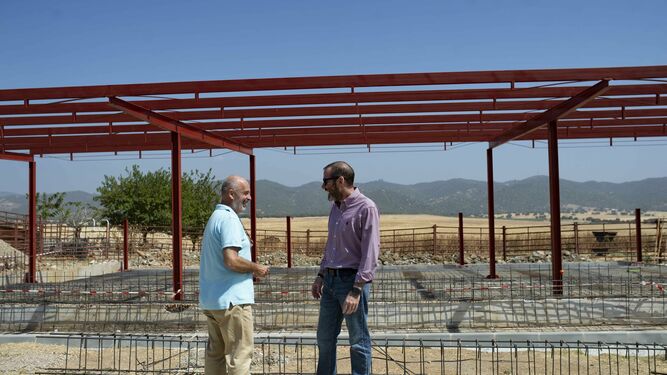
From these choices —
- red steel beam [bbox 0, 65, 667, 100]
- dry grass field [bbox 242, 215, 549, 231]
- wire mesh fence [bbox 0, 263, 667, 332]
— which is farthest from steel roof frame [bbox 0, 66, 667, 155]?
dry grass field [bbox 242, 215, 549, 231]

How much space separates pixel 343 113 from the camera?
36.1 ft

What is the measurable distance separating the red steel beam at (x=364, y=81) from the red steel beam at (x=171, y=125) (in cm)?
41

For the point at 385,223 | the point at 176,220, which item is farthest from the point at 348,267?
the point at 385,223

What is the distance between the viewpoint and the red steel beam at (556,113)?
366 inches

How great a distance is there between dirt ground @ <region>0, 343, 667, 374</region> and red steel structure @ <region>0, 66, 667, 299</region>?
2.77 meters

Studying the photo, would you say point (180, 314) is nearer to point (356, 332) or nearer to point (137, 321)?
point (137, 321)

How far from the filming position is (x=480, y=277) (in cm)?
1462

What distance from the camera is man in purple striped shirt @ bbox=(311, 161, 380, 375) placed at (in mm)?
4727

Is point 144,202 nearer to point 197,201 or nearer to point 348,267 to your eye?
point 197,201

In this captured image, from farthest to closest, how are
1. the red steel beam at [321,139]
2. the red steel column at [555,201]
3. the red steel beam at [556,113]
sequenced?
the red steel beam at [321,139], the red steel column at [555,201], the red steel beam at [556,113]

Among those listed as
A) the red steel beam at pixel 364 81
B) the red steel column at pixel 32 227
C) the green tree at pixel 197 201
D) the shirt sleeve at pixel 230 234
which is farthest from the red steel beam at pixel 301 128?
the green tree at pixel 197 201

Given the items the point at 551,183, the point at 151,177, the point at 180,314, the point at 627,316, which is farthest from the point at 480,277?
the point at 151,177

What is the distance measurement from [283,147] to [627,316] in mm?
8620

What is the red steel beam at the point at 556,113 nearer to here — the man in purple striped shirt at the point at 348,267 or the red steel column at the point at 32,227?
the man in purple striped shirt at the point at 348,267
